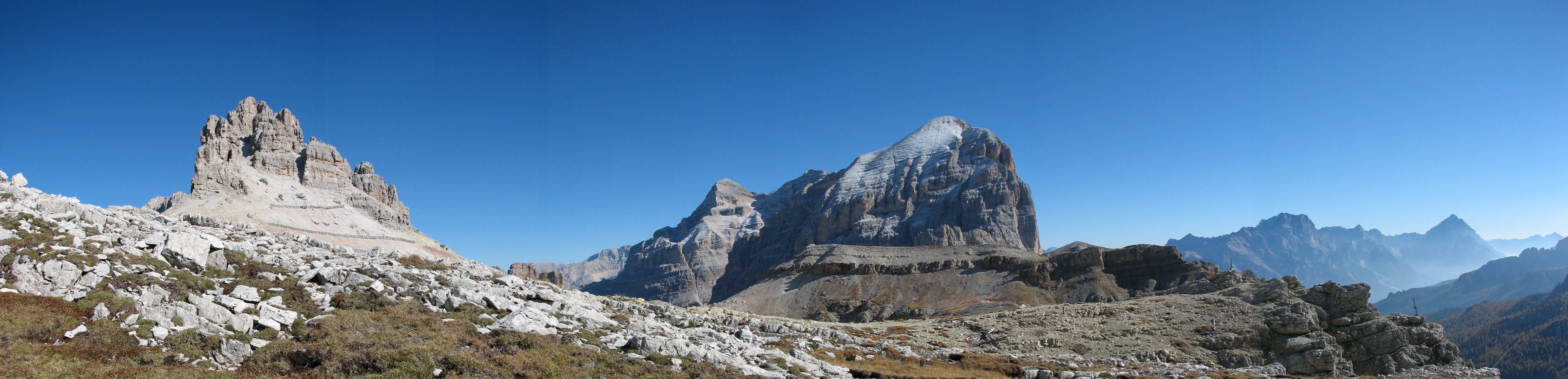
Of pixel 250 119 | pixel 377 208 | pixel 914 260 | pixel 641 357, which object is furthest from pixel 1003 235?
pixel 250 119

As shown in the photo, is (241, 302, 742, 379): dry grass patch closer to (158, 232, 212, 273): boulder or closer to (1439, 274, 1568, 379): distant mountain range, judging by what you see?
(158, 232, 212, 273): boulder

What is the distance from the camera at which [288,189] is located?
133m

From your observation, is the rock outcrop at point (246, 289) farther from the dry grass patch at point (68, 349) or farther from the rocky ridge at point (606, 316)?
the dry grass patch at point (68, 349)

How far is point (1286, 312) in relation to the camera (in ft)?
144

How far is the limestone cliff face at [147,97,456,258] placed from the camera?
110 metres

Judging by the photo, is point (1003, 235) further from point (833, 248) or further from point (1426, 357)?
point (1426, 357)

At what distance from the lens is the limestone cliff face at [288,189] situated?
362 ft

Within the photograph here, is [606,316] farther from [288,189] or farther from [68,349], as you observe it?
[288,189]

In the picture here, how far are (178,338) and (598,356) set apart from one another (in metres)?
10.3

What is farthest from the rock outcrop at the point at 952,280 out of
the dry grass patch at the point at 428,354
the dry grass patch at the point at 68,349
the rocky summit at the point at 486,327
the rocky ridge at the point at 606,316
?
the dry grass patch at the point at 68,349

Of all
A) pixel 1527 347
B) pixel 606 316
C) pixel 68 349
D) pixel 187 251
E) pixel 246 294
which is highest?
pixel 187 251

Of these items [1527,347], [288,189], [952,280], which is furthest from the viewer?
[1527,347]

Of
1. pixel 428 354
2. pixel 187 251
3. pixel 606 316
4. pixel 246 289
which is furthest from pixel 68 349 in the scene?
pixel 606 316

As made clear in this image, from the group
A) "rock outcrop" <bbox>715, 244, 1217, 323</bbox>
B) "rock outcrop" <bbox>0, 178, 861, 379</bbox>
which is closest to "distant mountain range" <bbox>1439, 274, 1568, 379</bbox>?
"rock outcrop" <bbox>715, 244, 1217, 323</bbox>
